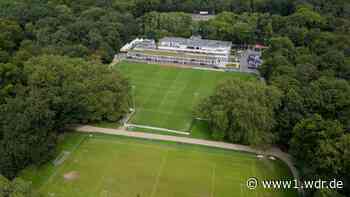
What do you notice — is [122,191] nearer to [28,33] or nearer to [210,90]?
[210,90]

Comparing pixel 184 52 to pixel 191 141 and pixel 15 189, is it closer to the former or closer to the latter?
pixel 191 141

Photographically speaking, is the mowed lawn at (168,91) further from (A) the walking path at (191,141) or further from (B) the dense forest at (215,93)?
(B) the dense forest at (215,93)

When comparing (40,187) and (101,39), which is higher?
(101,39)

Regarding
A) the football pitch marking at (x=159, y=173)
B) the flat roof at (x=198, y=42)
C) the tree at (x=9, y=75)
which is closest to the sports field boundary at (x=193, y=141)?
the football pitch marking at (x=159, y=173)

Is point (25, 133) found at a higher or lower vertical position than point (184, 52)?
lower

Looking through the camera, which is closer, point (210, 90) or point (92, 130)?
point (92, 130)

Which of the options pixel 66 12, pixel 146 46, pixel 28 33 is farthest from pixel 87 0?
pixel 146 46

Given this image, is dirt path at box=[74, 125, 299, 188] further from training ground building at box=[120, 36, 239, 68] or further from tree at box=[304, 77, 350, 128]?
training ground building at box=[120, 36, 239, 68]

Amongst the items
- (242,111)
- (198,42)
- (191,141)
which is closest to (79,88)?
(191,141)
